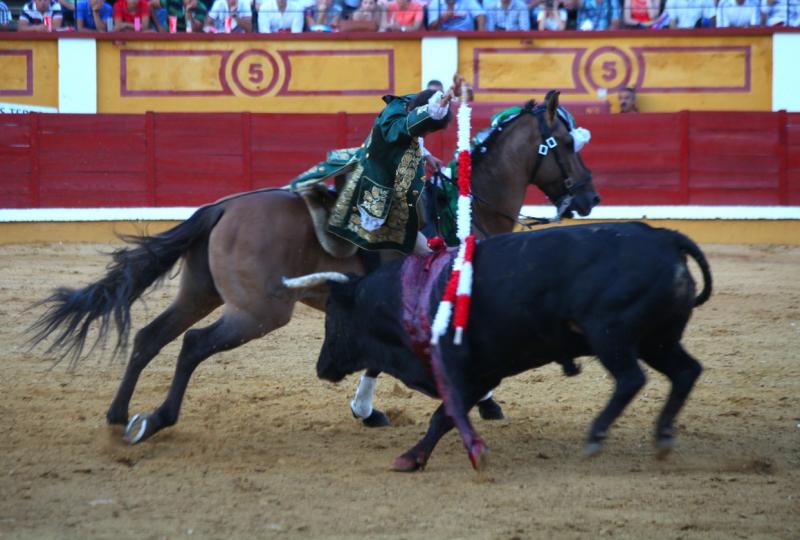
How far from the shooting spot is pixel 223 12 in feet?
36.2

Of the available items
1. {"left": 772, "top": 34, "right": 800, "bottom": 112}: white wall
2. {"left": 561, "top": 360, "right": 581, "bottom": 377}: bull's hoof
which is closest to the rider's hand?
{"left": 561, "top": 360, "right": 581, "bottom": 377}: bull's hoof

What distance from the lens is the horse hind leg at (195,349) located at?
3.87 metres

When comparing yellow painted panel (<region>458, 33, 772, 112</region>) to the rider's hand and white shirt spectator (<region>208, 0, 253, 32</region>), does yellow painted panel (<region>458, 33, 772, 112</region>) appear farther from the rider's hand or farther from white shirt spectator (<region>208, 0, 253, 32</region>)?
the rider's hand

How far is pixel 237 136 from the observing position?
1021 centimetres

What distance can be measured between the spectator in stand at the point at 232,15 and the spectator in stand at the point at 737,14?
13.8 ft

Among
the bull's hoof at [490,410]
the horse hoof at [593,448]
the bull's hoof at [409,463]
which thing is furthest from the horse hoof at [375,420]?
the horse hoof at [593,448]

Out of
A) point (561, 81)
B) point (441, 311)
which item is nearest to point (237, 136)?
point (561, 81)

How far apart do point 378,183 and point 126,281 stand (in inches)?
38.6

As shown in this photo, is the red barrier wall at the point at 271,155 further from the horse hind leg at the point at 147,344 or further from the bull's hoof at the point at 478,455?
the bull's hoof at the point at 478,455

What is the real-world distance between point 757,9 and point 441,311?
322 inches

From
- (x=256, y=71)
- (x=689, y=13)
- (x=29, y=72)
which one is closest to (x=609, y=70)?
(x=689, y=13)

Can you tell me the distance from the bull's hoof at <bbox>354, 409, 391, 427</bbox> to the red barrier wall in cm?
600

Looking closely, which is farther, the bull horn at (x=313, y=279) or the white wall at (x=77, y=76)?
the white wall at (x=77, y=76)

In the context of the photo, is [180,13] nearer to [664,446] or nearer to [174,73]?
[174,73]
